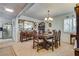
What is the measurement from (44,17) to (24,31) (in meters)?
0.59

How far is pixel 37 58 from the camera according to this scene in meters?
2.25

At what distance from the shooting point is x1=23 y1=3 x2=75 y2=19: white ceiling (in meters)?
2.23

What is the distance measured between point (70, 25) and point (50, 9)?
558 millimetres

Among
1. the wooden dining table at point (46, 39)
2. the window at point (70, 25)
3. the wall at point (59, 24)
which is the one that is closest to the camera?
the window at point (70, 25)

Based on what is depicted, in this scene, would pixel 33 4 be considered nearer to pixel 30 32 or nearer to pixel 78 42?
pixel 30 32

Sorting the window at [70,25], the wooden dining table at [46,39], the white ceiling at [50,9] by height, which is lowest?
the wooden dining table at [46,39]

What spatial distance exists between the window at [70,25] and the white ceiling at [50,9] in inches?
7.5

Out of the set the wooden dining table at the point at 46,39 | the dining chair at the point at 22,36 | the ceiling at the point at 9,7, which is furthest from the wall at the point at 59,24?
the ceiling at the point at 9,7

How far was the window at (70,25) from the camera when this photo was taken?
7.10ft

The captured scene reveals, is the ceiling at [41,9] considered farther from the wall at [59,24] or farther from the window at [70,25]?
the window at [70,25]

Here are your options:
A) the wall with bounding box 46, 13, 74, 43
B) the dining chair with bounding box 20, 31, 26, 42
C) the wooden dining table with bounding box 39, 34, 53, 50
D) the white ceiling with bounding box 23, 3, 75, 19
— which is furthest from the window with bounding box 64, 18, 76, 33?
the dining chair with bounding box 20, 31, 26, 42

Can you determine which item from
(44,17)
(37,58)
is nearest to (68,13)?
(44,17)

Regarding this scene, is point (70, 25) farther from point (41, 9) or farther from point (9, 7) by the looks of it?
point (9, 7)

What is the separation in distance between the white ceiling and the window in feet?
0.63
